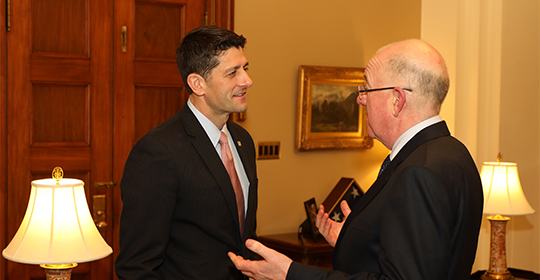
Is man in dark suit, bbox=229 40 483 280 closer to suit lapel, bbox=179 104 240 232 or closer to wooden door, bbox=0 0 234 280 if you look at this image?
suit lapel, bbox=179 104 240 232

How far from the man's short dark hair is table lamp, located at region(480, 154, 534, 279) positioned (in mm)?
2690

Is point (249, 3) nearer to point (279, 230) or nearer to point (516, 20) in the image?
point (279, 230)

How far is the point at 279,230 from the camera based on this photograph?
Answer: 4562 millimetres

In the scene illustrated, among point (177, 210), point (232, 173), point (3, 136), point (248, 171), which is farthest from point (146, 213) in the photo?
point (3, 136)

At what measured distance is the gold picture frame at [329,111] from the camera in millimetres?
4578

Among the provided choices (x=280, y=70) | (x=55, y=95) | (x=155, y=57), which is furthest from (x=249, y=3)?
(x=55, y=95)

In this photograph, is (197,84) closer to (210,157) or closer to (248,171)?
(210,157)

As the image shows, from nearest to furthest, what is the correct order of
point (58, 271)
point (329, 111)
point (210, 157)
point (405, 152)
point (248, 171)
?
1. point (405, 152)
2. point (210, 157)
3. point (248, 171)
4. point (58, 271)
5. point (329, 111)

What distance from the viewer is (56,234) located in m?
2.38

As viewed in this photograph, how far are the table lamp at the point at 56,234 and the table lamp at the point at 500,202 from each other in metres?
2.88

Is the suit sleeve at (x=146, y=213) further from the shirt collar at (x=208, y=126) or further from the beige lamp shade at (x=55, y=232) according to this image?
the beige lamp shade at (x=55, y=232)

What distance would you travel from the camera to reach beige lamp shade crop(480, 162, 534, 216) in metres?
3.87

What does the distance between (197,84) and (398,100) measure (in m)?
0.87

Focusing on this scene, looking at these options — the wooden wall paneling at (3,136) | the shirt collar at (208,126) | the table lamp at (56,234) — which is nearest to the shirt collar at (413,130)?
the shirt collar at (208,126)
